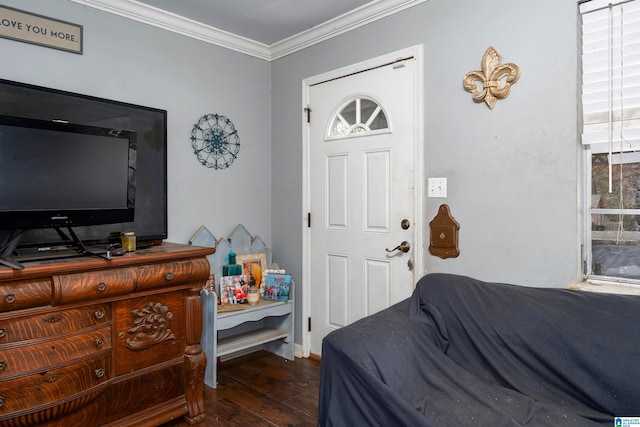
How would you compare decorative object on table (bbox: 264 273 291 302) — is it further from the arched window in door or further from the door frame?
the arched window in door

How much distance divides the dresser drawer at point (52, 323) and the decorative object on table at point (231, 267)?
111 cm

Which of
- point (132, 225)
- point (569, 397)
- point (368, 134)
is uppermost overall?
point (368, 134)

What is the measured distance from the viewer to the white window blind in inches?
72.6

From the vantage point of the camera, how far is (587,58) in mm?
1948

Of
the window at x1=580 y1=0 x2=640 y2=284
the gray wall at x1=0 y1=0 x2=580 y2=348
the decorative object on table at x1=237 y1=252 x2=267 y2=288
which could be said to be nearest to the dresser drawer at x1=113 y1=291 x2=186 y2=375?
the gray wall at x1=0 y1=0 x2=580 y2=348

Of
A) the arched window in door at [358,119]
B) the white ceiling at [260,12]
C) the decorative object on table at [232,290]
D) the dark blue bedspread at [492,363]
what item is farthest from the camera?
the decorative object on table at [232,290]

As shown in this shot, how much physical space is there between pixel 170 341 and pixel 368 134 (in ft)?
5.92

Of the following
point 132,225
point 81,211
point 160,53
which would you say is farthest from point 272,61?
point 81,211

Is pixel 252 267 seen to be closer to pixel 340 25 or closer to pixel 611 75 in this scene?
pixel 340 25

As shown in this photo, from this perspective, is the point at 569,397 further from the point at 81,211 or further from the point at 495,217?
the point at 81,211

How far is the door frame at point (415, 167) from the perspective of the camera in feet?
8.30

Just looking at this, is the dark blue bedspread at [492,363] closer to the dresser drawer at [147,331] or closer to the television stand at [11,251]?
the dresser drawer at [147,331]

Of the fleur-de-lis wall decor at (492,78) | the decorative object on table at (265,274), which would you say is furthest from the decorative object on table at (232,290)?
the fleur-de-lis wall decor at (492,78)

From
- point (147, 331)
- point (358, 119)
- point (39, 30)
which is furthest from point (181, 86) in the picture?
point (147, 331)
